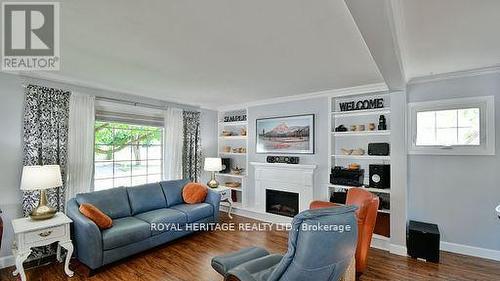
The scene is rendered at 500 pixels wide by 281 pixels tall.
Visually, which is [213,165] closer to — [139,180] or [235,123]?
[235,123]

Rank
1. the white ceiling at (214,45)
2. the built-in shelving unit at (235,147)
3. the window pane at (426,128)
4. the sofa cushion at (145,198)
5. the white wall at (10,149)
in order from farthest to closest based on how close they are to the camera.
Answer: the built-in shelving unit at (235,147), the sofa cushion at (145,198), the window pane at (426,128), the white wall at (10,149), the white ceiling at (214,45)

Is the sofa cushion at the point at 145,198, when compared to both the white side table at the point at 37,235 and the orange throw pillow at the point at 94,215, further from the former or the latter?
the white side table at the point at 37,235

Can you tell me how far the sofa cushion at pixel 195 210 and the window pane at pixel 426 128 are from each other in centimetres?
342

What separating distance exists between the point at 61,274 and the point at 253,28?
3343 mm

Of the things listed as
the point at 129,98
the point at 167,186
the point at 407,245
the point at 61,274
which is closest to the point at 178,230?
the point at 167,186

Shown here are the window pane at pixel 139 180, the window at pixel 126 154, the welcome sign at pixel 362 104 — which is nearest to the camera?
the welcome sign at pixel 362 104

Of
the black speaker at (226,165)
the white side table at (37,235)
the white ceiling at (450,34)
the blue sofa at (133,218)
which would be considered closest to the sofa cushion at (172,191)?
the blue sofa at (133,218)

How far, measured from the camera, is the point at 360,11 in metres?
1.40

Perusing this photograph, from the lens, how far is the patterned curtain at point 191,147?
4.89 m

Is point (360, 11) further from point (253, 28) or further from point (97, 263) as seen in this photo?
point (97, 263)

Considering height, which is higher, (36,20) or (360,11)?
(36,20)

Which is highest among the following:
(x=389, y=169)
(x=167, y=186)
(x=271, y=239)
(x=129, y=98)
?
(x=129, y=98)

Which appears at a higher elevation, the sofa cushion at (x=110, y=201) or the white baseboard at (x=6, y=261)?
the sofa cushion at (x=110, y=201)

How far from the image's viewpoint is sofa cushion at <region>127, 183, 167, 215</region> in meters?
3.65
